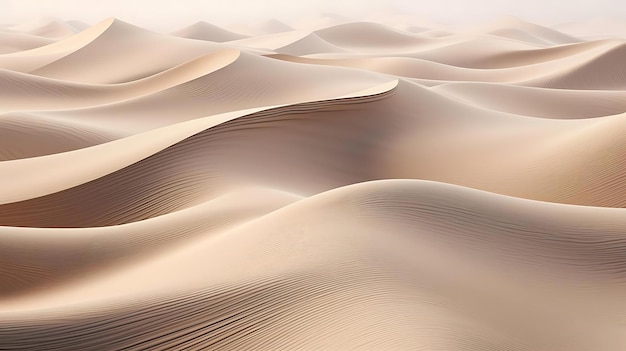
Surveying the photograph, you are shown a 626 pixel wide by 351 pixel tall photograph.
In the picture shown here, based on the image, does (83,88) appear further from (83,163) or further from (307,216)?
(307,216)

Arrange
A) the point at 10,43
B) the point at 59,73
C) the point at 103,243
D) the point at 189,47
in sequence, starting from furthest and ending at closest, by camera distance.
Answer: the point at 10,43 → the point at 189,47 → the point at 59,73 → the point at 103,243

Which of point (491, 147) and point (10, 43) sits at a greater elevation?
point (10, 43)

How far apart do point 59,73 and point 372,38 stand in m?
13.2

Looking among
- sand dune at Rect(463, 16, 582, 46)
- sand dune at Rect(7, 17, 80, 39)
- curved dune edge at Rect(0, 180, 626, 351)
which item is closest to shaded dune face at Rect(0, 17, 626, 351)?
curved dune edge at Rect(0, 180, 626, 351)

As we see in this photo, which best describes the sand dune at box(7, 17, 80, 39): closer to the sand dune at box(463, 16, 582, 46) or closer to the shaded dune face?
the sand dune at box(463, 16, 582, 46)

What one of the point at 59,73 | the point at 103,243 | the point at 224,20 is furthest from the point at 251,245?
the point at 224,20

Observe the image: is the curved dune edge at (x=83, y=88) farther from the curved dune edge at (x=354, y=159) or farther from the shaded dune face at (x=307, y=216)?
the curved dune edge at (x=354, y=159)

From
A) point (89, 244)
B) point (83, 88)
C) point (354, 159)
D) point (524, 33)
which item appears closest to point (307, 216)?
point (89, 244)

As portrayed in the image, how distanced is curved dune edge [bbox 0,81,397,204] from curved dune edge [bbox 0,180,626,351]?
2.01m

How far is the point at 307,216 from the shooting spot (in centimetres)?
380

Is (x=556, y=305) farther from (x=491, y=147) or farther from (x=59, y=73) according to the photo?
(x=59, y=73)

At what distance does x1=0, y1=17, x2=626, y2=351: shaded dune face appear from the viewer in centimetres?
289

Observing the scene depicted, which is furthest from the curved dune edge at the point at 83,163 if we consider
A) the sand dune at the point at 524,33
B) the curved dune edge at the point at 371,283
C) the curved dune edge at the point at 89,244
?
the sand dune at the point at 524,33

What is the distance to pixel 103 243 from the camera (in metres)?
4.16
